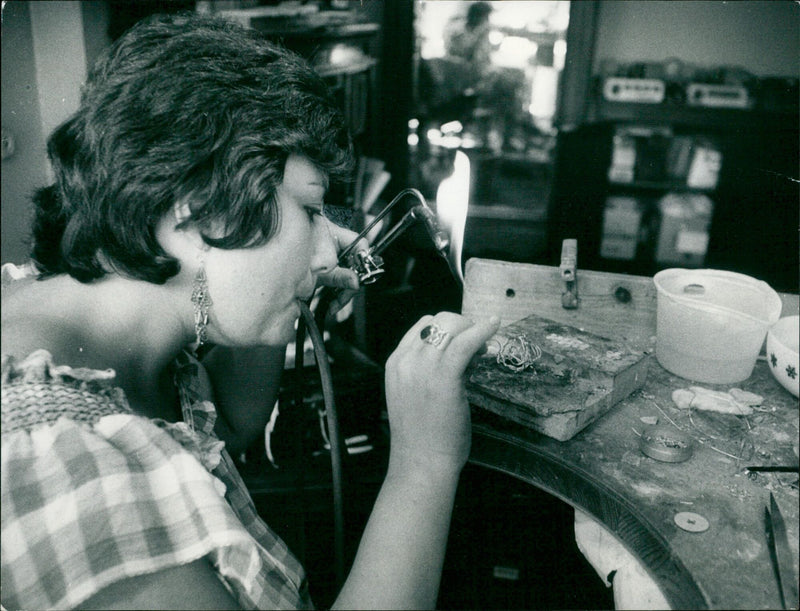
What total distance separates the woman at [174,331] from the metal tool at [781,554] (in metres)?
0.45

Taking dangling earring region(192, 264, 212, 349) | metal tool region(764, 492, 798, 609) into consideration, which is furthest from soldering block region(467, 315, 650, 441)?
dangling earring region(192, 264, 212, 349)

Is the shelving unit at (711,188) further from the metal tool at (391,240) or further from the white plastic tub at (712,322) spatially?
the metal tool at (391,240)

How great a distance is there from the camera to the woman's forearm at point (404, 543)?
0.94 m

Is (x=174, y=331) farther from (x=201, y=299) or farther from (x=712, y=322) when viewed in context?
(x=712, y=322)

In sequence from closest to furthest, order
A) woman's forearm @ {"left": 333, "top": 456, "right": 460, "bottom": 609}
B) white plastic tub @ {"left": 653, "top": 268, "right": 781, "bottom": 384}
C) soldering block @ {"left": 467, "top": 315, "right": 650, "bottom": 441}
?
woman's forearm @ {"left": 333, "top": 456, "right": 460, "bottom": 609}, soldering block @ {"left": 467, "top": 315, "right": 650, "bottom": 441}, white plastic tub @ {"left": 653, "top": 268, "right": 781, "bottom": 384}

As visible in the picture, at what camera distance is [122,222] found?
104 cm

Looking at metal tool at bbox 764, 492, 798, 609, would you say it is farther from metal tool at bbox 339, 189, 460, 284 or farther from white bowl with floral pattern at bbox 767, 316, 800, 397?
metal tool at bbox 339, 189, 460, 284

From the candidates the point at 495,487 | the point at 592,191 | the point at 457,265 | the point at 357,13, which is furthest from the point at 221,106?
the point at 592,191

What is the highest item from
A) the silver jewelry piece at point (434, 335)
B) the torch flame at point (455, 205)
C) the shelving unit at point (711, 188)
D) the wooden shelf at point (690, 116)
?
the torch flame at point (455, 205)

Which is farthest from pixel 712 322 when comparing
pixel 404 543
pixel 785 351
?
pixel 404 543

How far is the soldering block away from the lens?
118 centimetres

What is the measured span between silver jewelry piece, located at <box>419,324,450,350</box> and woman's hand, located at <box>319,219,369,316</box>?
0.40 meters

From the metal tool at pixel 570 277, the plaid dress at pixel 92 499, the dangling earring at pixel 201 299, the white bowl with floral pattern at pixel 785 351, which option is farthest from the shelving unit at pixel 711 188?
the plaid dress at pixel 92 499

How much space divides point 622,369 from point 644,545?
0.38 meters
